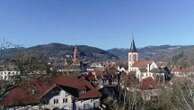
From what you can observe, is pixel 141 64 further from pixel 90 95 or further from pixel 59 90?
pixel 59 90

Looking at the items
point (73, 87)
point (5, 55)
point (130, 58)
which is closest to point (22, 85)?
point (5, 55)

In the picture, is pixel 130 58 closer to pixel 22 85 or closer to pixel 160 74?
pixel 160 74

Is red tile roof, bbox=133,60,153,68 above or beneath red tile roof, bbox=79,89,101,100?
above

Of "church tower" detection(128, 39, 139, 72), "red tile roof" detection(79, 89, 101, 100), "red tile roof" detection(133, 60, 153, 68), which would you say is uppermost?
"church tower" detection(128, 39, 139, 72)

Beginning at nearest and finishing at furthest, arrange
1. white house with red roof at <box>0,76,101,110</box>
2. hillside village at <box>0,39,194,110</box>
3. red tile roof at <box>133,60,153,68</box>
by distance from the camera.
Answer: hillside village at <box>0,39,194,110</box>, white house with red roof at <box>0,76,101,110</box>, red tile roof at <box>133,60,153,68</box>

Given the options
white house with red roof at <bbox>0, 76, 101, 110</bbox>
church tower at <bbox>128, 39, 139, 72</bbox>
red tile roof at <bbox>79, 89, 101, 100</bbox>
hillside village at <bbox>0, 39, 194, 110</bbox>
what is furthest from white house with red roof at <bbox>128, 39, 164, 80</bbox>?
white house with red roof at <bbox>0, 76, 101, 110</bbox>

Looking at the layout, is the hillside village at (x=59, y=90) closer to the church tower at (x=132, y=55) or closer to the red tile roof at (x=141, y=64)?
the red tile roof at (x=141, y=64)

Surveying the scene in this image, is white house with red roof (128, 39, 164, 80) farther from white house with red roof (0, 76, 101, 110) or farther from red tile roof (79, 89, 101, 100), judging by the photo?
white house with red roof (0, 76, 101, 110)

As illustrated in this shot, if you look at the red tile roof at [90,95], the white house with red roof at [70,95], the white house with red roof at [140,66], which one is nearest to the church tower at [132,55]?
the white house with red roof at [140,66]

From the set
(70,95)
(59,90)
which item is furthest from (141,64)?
(59,90)

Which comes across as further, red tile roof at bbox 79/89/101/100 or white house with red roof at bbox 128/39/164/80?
white house with red roof at bbox 128/39/164/80

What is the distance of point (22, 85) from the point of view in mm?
10008

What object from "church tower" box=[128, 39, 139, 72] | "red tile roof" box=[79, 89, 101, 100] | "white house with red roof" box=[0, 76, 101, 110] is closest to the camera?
"white house with red roof" box=[0, 76, 101, 110]

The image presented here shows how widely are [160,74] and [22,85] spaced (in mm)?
68183
